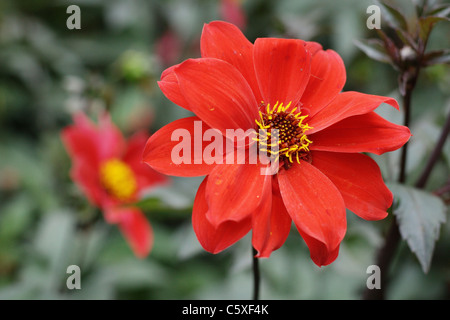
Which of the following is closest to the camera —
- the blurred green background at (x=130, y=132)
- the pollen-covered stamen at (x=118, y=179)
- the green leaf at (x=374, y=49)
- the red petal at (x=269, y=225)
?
the red petal at (x=269, y=225)

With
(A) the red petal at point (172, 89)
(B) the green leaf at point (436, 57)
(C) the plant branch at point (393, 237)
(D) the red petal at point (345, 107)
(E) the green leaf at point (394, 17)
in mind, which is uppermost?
(E) the green leaf at point (394, 17)

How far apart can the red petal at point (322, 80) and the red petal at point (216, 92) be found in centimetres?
9

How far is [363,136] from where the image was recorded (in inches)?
24.0

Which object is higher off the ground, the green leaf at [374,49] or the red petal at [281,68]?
the green leaf at [374,49]

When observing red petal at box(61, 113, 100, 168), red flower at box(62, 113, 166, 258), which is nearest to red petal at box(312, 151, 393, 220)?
red flower at box(62, 113, 166, 258)

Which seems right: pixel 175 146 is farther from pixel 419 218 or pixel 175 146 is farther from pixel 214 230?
pixel 419 218

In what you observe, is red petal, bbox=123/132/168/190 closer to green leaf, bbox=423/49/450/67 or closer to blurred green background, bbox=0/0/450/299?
blurred green background, bbox=0/0/450/299

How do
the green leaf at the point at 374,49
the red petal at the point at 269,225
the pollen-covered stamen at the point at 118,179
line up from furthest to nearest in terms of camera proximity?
1. the pollen-covered stamen at the point at 118,179
2. the green leaf at the point at 374,49
3. the red petal at the point at 269,225

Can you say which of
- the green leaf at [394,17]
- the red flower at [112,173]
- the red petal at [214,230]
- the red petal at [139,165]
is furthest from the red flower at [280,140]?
the red petal at [139,165]

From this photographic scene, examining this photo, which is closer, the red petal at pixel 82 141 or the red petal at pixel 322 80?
the red petal at pixel 322 80

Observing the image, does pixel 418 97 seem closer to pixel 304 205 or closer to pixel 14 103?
pixel 304 205

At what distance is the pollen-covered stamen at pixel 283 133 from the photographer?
64cm

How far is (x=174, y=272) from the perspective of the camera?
1.39 meters

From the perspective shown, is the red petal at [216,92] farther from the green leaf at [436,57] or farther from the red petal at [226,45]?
the green leaf at [436,57]
